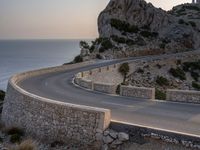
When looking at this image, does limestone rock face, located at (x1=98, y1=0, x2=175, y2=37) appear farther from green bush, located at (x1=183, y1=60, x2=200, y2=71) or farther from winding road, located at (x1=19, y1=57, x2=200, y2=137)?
winding road, located at (x1=19, y1=57, x2=200, y2=137)

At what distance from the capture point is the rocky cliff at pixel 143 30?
226 ft

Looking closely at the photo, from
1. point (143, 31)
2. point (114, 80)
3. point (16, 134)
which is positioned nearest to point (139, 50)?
point (143, 31)

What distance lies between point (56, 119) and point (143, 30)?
60.5 metres

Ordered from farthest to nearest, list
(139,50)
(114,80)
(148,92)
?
(139,50) → (114,80) → (148,92)

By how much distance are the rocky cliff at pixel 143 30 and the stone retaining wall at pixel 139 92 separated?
4260 cm

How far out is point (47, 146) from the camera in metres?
16.5

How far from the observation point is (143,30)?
247 feet

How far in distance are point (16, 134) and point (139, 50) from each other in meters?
50.3

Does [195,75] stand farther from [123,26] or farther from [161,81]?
[123,26]

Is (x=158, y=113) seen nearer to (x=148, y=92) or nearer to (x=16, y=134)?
(x=148, y=92)

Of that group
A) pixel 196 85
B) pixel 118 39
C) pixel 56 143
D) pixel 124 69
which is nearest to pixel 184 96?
pixel 56 143

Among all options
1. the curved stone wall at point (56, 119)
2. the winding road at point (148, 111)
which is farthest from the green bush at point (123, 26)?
the curved stone wall at point (56, 119)

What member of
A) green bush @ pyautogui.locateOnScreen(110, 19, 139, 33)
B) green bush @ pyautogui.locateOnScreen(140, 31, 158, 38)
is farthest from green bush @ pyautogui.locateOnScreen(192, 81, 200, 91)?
green bush @ pyautogui.locateOnScreen(110, 19, 139, 33)

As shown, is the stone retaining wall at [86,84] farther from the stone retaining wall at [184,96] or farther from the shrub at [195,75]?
the shrub at [195,75]
